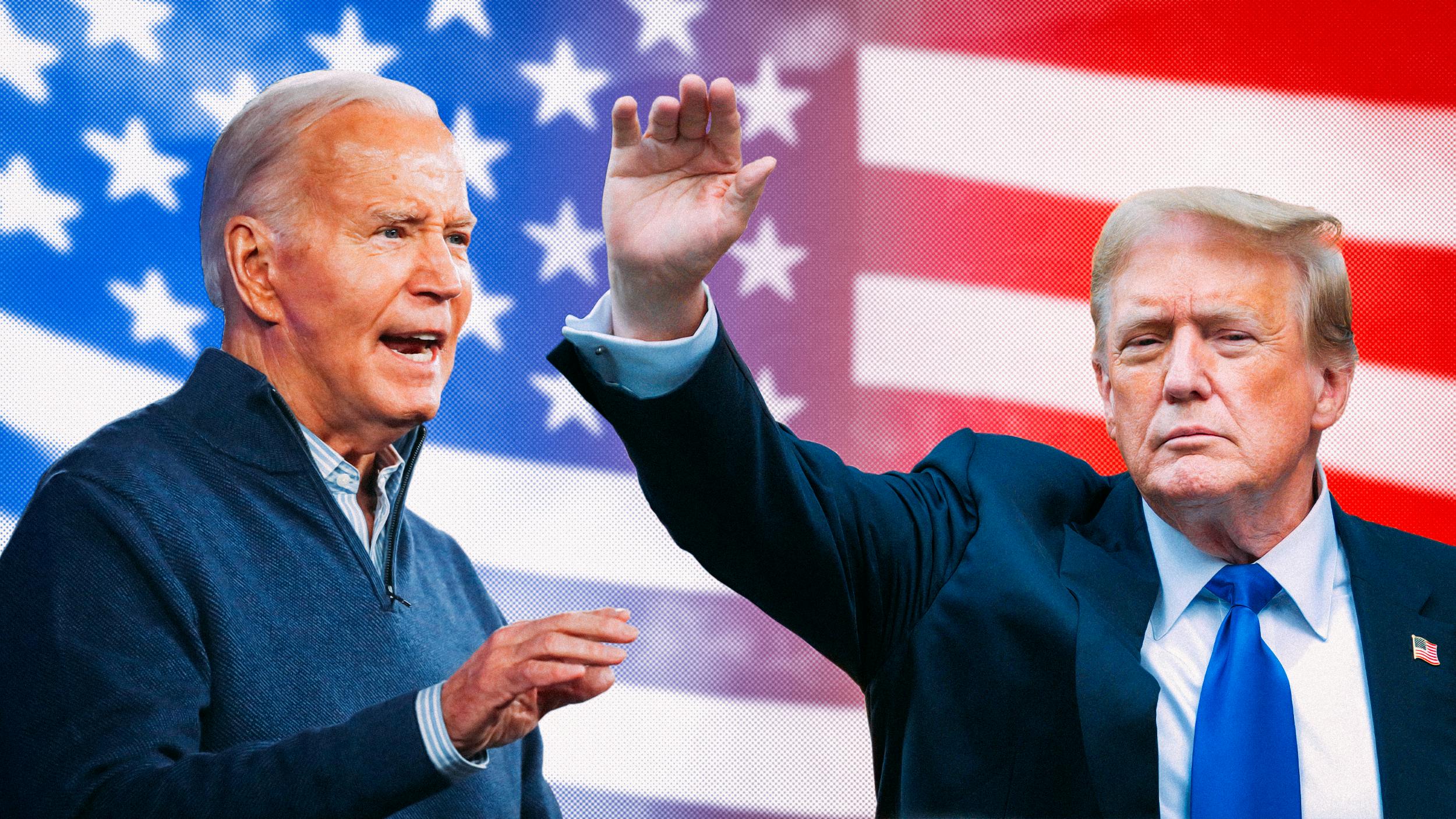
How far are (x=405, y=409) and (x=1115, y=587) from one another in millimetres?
896

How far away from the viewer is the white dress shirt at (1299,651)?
155cm

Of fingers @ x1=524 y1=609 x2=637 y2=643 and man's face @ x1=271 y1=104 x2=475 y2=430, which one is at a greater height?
man's face @ x1=271 y1=104 x2=475 y2=430

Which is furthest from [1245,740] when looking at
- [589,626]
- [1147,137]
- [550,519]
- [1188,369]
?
[1147,137]

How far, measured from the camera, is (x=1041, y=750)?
1577 mm

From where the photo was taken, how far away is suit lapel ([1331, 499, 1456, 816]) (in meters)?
1.53

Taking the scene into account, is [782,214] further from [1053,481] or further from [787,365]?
[1053,481]

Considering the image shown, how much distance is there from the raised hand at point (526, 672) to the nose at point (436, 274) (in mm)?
531

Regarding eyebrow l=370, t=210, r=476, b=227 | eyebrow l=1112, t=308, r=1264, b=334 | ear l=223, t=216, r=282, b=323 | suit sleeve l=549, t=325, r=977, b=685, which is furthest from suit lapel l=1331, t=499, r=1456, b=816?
ear l=223, t=216, r=282, b=323

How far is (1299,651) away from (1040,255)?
54.2 inches

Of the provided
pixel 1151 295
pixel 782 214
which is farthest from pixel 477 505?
pixel 1151 295

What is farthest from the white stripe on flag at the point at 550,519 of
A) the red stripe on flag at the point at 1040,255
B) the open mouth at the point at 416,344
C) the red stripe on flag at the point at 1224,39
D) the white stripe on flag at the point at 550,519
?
the red stripe on flag at the point at 1224,39

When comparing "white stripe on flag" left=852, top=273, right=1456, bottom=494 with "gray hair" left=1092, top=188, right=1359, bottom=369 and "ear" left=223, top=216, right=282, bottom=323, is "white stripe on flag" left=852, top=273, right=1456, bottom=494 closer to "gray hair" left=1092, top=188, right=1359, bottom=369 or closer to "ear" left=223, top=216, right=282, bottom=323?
"gray hair" left=1092, top=188, right=1359, bottom=369

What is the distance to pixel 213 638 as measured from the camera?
54.9 inches

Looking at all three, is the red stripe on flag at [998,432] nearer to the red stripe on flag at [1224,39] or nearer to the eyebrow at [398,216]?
the red stripe on flag at [1224,39]
